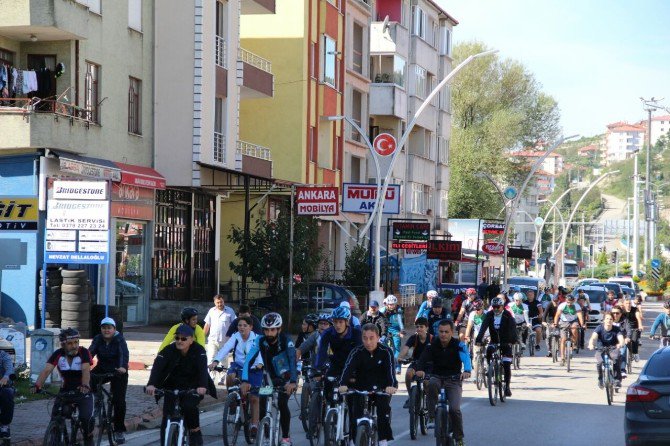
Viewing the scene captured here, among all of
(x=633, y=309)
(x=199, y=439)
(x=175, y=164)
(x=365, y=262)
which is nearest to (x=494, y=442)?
(x=199, y=439)

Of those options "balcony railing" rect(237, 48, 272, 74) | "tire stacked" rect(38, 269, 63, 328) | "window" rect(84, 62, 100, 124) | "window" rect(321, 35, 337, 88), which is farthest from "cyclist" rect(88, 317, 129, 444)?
"window" rect(321, 35, 337, 88)

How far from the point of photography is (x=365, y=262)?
4472 centimetres

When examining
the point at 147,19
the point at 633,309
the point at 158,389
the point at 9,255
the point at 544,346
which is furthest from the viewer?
the point at 544,346

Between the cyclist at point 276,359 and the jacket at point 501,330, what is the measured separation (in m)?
7.75

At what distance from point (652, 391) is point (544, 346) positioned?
2603 centimetres

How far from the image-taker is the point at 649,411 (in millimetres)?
13562

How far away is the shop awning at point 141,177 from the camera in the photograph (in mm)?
32312

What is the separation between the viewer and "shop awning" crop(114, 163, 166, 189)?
32312mm

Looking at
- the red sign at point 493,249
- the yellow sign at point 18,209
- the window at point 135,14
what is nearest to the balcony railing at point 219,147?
the window at point 135,14

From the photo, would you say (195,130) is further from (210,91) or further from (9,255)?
(9,255)

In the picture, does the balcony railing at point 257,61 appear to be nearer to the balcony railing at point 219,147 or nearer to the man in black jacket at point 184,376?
the balcony railing at point 219,147

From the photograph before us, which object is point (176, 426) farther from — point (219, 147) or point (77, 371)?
point (219, 147)

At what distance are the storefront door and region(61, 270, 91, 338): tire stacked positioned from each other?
5088 mm

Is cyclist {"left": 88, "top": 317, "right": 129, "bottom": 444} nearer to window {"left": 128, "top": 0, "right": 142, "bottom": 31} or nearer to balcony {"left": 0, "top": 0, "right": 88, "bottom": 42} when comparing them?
balcony {"left": 0, "top": 0, "right": 88, "bottom": 42}
